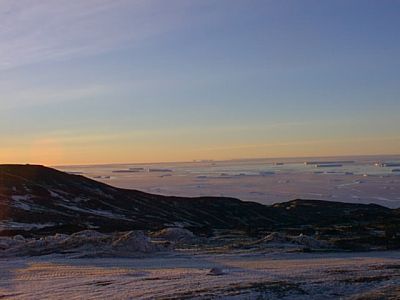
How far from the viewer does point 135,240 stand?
2823cm

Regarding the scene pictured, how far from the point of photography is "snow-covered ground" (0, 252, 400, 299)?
55.6 ft

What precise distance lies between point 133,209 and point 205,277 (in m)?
50.0

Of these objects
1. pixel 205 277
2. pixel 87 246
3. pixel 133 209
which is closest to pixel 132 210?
pixel 133 209

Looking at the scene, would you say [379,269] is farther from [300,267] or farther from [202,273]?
[202,273]

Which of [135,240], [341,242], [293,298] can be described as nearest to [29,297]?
[293,298]

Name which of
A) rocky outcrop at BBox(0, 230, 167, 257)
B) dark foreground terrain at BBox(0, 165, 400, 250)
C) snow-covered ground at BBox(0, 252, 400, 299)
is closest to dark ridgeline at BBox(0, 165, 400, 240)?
dark foreground terrain at BBox(0, 165, 400, 250)

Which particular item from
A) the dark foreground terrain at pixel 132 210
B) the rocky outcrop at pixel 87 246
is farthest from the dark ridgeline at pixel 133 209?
the rocky outcrop at pixel 87 246

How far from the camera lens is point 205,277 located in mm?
19391

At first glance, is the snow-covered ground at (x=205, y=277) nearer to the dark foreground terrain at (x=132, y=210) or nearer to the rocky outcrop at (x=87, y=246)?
the rocky outcrop at (x=87, y=246)

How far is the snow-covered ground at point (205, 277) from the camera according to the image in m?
16.9

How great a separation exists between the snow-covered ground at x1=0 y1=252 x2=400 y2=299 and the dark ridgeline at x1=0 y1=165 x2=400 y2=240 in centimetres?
2450

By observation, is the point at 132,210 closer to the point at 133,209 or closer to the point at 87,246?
the point at 133,209

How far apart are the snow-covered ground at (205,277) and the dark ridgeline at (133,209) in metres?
24.5

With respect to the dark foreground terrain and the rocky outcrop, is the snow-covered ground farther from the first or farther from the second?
the dark foreground terrain
